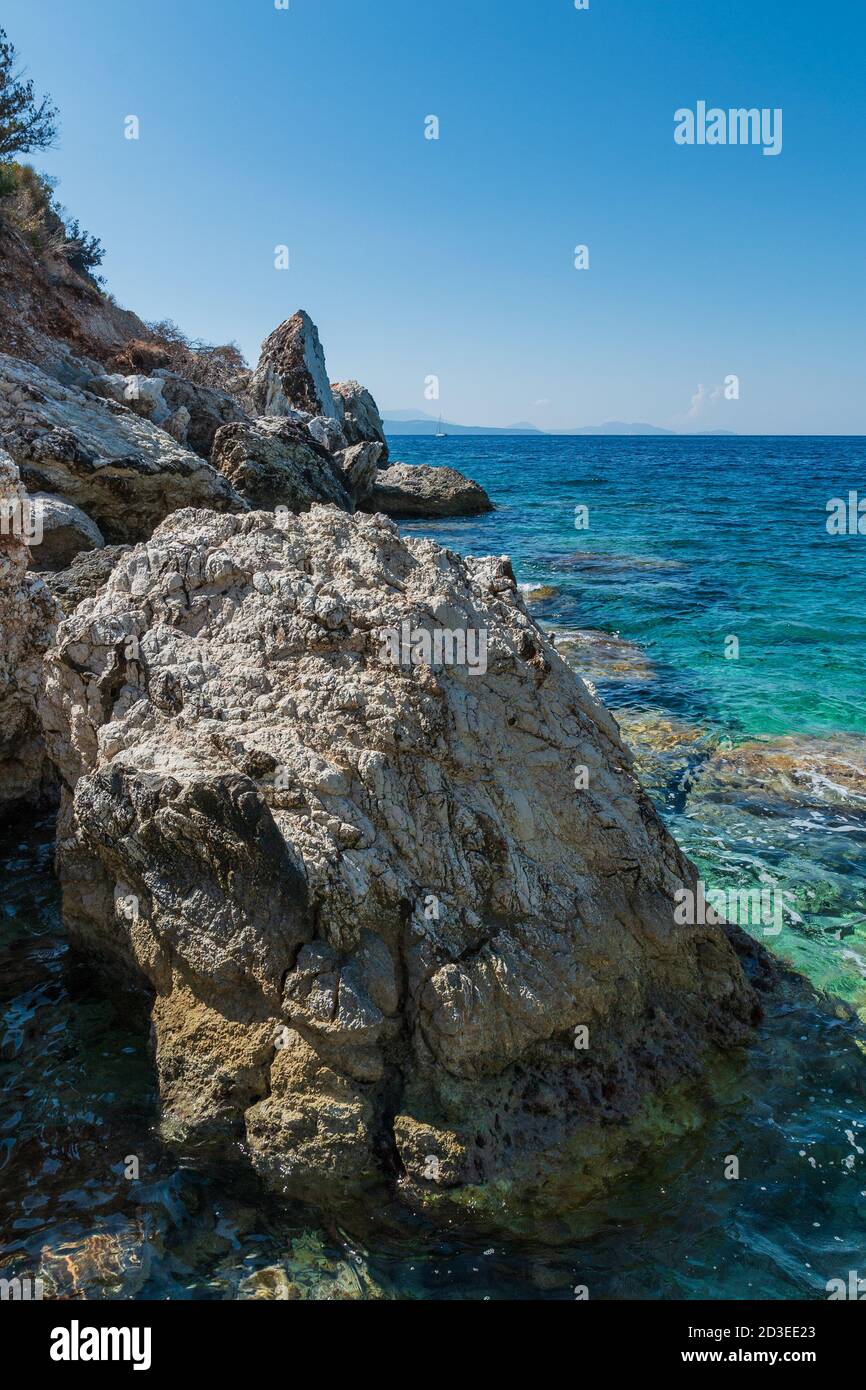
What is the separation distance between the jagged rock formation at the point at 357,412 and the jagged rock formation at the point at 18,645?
32.9 meters

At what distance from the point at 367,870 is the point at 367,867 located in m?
0.02

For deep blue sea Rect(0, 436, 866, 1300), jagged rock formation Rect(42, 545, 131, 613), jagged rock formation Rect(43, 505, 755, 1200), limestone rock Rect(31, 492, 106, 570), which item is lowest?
deep blue sea Rect(0, 436, 866, 1300)

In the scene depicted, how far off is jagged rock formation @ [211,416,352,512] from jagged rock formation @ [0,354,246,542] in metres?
3.58

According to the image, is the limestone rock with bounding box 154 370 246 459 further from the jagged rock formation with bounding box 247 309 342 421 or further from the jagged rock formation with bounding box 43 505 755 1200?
the jagged rock formation with bounding box 43 505 755 1200

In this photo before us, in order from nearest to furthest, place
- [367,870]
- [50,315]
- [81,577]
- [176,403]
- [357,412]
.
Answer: [367,870] < [81,577] < [176,403] < [50,315] < [357,412]

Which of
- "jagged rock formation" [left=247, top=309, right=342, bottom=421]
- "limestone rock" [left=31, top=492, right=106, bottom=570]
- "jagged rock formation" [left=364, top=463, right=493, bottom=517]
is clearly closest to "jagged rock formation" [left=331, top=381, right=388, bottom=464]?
"jagged rock formation" [left=364, top=463, right=493, bottom=517]

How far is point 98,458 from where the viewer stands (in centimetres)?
1363

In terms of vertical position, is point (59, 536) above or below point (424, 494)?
below

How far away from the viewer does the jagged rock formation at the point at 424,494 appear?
40.7 meters

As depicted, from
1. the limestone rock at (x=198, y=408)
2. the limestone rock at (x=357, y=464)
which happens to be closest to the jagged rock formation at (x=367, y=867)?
the limestone rock at (x=198, y=408)

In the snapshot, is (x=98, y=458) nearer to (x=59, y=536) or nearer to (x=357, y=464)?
(x=59, y=536)

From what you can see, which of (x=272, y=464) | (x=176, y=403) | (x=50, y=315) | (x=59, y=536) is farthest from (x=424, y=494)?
(x=59, y=536)

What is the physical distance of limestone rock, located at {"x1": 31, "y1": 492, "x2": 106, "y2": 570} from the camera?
1185 cm

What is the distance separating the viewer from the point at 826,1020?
7035 millimetres
